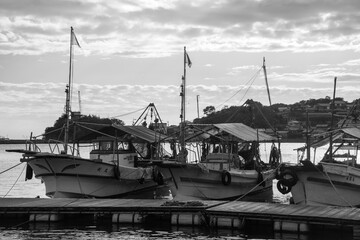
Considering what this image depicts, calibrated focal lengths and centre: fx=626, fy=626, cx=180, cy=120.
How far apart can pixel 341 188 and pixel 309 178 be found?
1658mm

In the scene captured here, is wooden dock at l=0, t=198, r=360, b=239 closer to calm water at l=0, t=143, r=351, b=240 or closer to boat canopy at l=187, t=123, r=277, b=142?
calm water at l=0, t=143, r=351, b=240

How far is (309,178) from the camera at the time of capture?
3188 cm

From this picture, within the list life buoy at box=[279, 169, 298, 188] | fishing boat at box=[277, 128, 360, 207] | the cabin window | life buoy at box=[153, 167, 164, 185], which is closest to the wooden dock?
life buoy at box=[279, 169, 298, 188]

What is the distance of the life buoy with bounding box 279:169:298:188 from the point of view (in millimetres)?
32031

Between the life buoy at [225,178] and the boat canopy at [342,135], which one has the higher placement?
the boat canopy at [342,135]

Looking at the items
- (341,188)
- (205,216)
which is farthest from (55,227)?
(341,188)

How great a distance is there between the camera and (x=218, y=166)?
37719mm

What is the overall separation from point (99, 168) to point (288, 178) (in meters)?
11.1

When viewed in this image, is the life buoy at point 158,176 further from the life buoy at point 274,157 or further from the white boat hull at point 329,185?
the life buoy at point 274,157

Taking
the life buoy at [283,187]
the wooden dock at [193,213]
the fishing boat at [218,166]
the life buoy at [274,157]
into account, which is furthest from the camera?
the life buoy at [274,157]

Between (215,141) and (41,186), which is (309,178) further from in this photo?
(41,186)

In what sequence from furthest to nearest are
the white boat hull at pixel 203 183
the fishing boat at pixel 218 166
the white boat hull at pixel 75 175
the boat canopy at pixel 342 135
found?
the white boat hull at pixel 75 175, the fishing boat at pixel 218 166, the white boat hull at pixel 203 183, the boat canopy at pixel 342 135

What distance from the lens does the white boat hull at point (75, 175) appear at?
35656 millimetres

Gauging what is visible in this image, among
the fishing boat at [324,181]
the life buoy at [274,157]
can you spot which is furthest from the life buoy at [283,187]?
the life buoy at [274,157]
